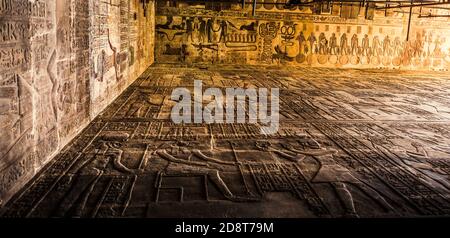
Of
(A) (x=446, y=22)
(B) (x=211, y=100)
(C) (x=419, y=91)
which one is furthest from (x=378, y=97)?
(A) (x=446, y=22)

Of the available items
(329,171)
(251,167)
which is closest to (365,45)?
(329,171)

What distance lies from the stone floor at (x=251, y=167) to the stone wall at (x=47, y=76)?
19 centimetres

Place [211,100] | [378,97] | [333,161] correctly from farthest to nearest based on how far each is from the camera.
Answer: [378,97] < [211,100] < [333,161]

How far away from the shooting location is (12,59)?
9.77 ft

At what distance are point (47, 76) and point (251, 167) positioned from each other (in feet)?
7.24

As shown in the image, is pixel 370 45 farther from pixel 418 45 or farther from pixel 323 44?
pixel 418 45

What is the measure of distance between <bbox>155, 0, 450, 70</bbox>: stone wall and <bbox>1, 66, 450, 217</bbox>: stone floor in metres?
7.43

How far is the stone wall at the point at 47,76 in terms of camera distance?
9.70 feet

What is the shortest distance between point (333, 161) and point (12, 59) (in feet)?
10.4

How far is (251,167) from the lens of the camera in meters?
3.87

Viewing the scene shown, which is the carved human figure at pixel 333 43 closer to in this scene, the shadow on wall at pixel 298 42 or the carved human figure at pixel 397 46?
the shadow on wall at pixel 298 42

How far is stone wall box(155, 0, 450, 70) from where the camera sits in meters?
14.1

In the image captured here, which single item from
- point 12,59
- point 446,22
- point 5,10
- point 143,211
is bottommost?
point 143,211

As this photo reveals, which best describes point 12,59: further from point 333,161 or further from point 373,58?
point 373,58
